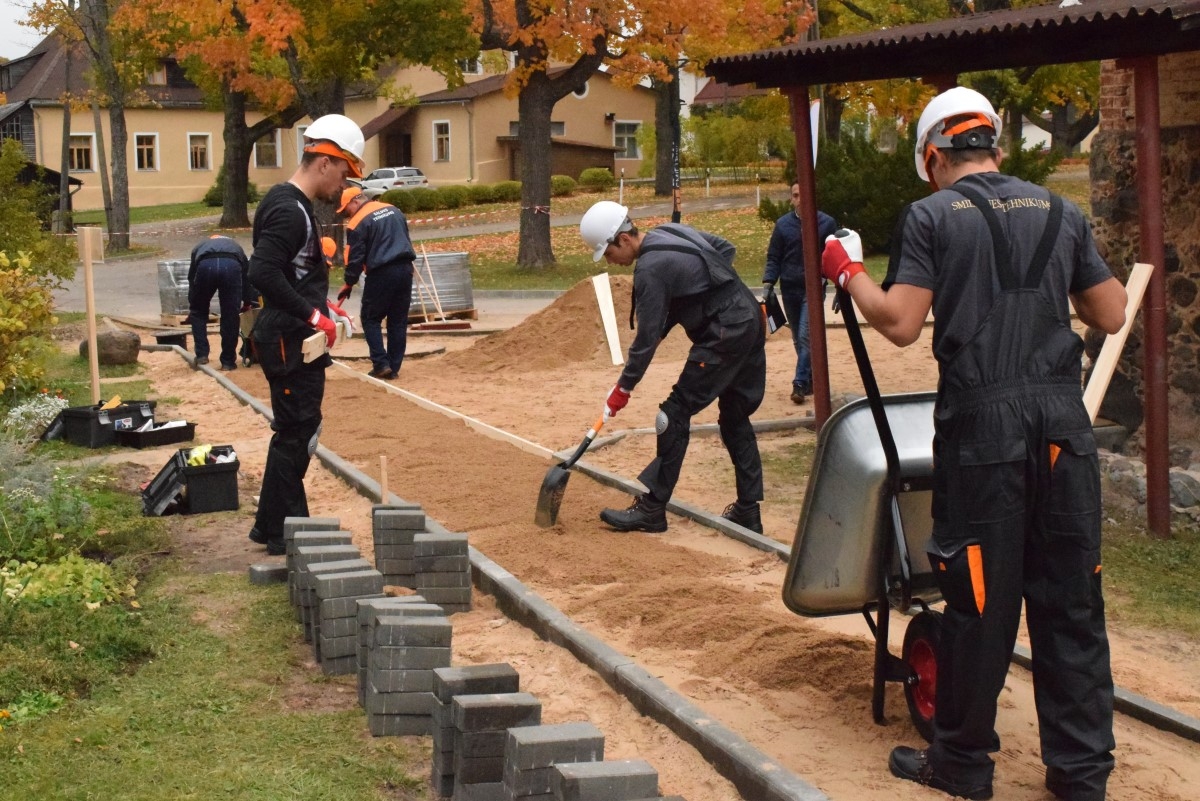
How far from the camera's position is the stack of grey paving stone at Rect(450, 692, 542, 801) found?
168 inches

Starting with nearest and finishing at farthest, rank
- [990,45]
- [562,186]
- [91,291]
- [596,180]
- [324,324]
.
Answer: [324,324] → [990,45] → [91,291] → [562,186] → [596,180]

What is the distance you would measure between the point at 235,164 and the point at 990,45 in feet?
125

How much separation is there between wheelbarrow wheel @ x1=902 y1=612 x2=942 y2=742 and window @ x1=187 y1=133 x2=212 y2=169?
61636 mm

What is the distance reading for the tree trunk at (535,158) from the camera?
2564 centimetres

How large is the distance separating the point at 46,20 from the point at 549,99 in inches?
836

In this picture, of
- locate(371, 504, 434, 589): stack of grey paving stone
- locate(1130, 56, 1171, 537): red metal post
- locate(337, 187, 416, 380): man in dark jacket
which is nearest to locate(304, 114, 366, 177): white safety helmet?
locate(371, 504, 434, 589): stack of grey paving stone

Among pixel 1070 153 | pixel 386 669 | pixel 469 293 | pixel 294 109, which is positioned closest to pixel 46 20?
pixel 294 109

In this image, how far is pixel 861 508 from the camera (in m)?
4.65

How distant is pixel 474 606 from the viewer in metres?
6.60

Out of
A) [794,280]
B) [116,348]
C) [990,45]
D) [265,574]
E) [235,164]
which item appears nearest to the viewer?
[265,574]

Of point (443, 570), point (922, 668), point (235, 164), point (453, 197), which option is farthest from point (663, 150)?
point (922, 668)

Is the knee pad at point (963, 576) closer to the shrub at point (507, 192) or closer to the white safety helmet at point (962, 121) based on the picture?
the white safety helmet at point (962, 121)

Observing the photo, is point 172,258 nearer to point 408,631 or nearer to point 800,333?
point 800,333

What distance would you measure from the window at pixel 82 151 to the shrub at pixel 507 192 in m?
21.1
